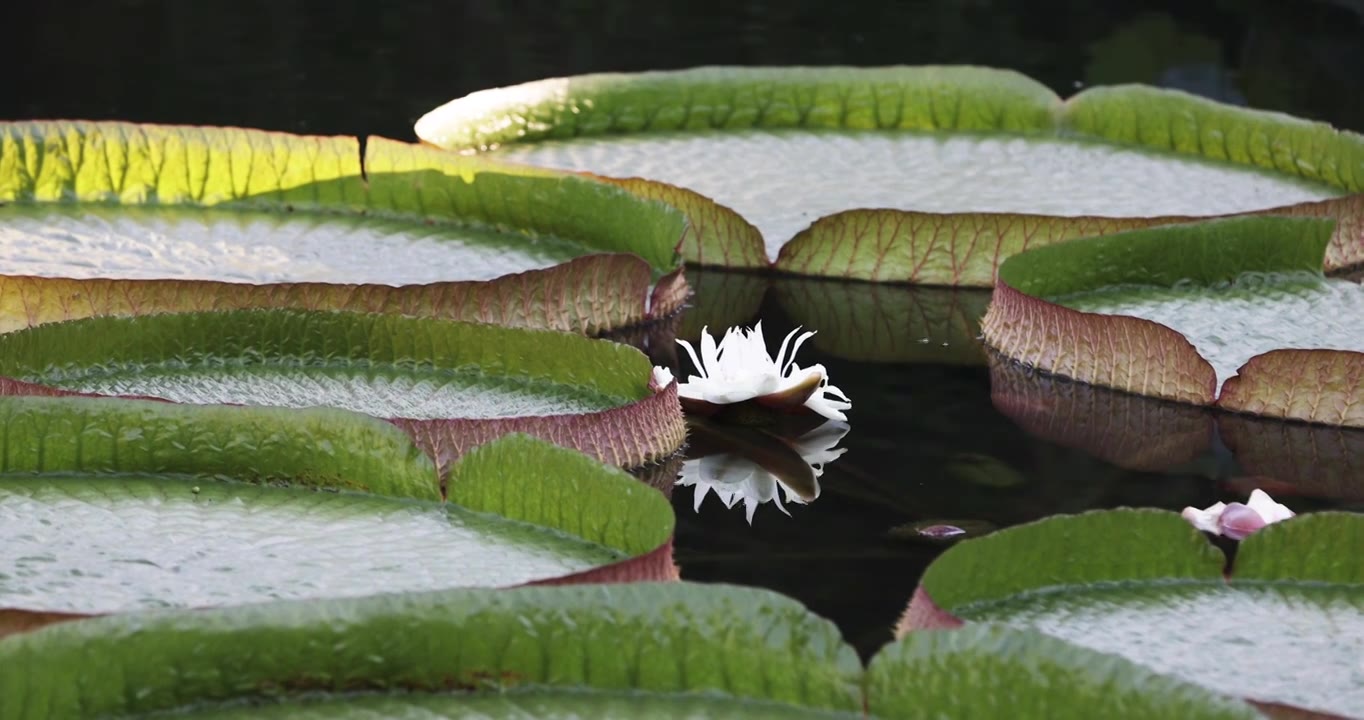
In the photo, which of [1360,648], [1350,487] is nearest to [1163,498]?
[1350,487]

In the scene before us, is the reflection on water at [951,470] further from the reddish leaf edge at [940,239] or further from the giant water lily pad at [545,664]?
the giant water lily pad at [545,664]

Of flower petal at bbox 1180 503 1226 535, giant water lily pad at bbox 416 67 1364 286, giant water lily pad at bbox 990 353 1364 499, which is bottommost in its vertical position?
flower petal at bbox 1180 503 1226 535

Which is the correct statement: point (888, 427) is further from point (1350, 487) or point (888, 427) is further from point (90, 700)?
point (90, 700)

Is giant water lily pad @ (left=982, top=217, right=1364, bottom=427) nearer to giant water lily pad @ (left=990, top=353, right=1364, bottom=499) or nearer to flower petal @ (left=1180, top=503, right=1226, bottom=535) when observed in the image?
giant water lily pad @ (left=990, top=353, right=1364, bottom=499)

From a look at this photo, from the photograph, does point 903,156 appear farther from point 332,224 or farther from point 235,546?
point 235,546

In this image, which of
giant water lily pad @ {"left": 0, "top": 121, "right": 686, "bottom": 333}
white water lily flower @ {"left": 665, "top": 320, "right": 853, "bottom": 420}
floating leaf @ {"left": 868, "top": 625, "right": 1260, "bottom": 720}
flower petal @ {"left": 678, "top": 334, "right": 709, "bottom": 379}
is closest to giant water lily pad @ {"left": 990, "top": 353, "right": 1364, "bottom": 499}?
white water lily flower @ {"left": 665, "top": 320, "right": 853, "bottom": 420}

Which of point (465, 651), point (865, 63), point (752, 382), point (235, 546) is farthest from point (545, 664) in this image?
point (865, 63)
